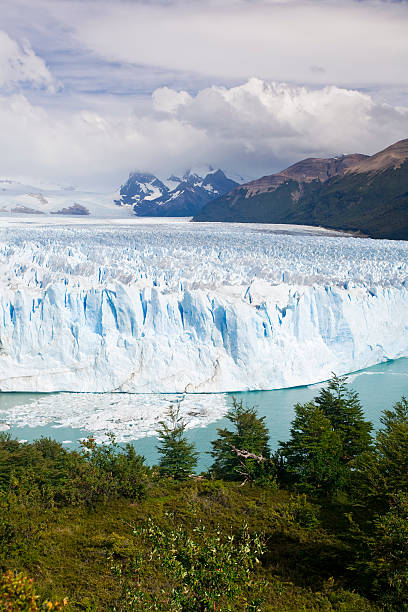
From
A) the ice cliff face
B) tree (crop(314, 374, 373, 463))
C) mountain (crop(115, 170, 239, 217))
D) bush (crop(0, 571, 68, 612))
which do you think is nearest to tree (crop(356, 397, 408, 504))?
tree (crop(314, 374, 373, 463))

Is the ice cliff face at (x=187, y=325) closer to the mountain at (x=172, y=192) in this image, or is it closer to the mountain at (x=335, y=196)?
the mountain at (x=335, y=196)

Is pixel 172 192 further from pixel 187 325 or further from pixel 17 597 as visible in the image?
pixel 17 597

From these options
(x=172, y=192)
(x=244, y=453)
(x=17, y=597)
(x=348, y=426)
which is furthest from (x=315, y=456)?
(x=172, y=192)

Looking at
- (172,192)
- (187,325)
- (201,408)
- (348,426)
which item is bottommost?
(201,408)

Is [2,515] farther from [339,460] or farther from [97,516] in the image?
[339,460]

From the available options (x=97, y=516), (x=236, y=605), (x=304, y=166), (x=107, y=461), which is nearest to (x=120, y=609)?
(x=236, y=605)

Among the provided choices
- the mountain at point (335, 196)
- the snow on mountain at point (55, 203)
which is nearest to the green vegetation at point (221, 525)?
the mountain at point (335, 196)
